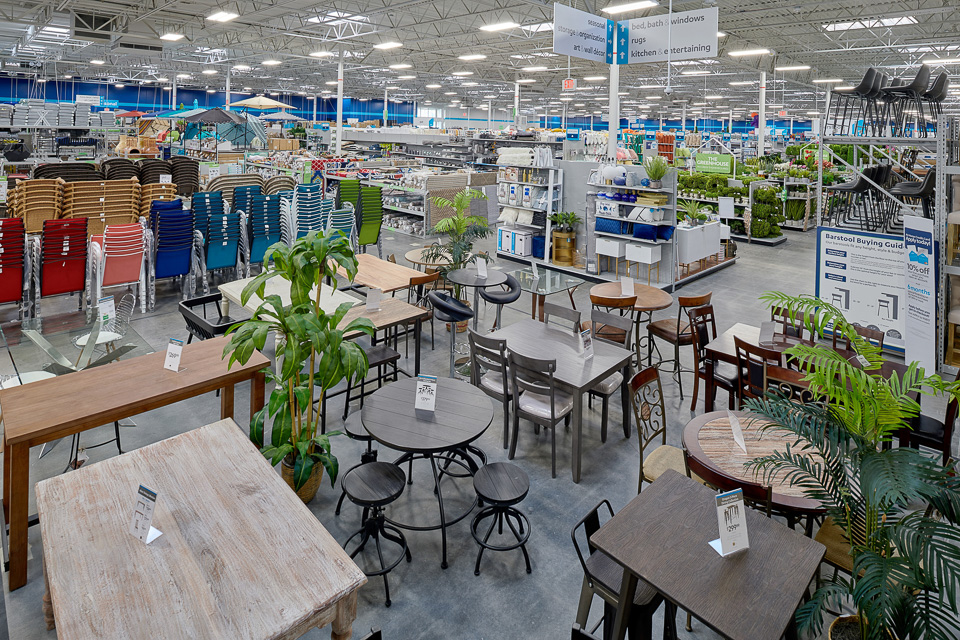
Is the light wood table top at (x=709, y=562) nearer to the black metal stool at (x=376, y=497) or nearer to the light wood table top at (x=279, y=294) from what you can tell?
the black metal stool at (x=376, y=497)

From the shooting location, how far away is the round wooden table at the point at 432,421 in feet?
9.49

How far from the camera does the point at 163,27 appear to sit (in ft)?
54.4

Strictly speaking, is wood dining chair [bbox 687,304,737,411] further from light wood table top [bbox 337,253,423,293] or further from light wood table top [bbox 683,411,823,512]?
light wood table top [bbox 337,253,423,293]

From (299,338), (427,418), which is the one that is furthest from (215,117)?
(427,418)

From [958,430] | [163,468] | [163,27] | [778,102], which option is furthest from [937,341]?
Answer: [778,102]

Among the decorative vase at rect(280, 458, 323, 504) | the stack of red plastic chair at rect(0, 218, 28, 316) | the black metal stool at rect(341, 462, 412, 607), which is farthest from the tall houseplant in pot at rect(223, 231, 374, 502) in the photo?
the stack of red plastic chair at rect(0, 218, 28, 316)

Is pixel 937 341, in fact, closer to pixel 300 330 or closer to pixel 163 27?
pixel 300 330

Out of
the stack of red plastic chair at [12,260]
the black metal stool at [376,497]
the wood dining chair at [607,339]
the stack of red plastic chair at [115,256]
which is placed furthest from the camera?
the stack of red plastic chair at [115,256]

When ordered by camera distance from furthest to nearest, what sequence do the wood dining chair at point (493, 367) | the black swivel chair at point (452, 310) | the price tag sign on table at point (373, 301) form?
the black swivel chair at point (452, 310), the price tag sign on table at point (373, 301), the wood dining chair at point (493, 367)

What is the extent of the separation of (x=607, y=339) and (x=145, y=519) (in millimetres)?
3778

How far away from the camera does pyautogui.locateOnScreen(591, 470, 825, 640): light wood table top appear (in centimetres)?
178

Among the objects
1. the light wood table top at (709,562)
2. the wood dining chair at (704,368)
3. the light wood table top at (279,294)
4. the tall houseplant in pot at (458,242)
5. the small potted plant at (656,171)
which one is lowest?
the light wood table top at (709,562)

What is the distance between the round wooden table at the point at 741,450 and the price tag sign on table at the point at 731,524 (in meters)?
0.50

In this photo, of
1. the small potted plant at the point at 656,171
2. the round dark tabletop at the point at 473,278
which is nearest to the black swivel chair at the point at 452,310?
the round dark tabletop at the point at 473,278
